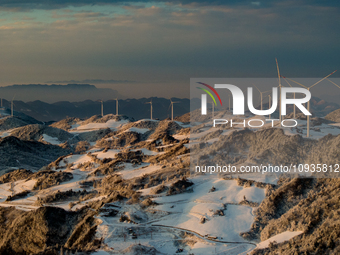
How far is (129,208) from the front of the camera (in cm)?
3009

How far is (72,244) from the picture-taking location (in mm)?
25562

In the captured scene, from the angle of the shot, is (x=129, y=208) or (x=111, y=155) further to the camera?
(x=111, y=155)

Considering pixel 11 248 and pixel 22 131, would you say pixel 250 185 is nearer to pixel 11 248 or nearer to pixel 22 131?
pixel 11 248

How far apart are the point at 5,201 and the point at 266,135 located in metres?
29.6

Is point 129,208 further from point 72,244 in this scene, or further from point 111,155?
point 111,155

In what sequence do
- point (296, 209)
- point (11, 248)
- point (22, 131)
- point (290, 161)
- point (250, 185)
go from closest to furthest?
1. point (296, 209)
2. point (11, 248)
3. point (250, 185)
4. point (290, 161)
5. point (22, 131)

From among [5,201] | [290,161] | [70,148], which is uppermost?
[290,161]

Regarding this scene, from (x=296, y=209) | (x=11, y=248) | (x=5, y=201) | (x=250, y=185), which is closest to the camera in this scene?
(x=296, y=209)

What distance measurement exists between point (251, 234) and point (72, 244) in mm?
11250

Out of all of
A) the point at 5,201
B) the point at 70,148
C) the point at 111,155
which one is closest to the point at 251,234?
the point at 5,201

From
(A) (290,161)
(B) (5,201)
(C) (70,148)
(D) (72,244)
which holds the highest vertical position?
(A) (290,161)

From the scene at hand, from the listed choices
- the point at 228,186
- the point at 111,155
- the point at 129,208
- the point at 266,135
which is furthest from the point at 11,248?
the point at 111,155

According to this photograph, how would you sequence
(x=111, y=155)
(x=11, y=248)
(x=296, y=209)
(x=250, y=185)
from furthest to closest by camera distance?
(x=111, y=155), (x=250, y=185), (x=11, y=248), (x=296, y=209)

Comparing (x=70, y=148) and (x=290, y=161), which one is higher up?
(x=290, y=161)
